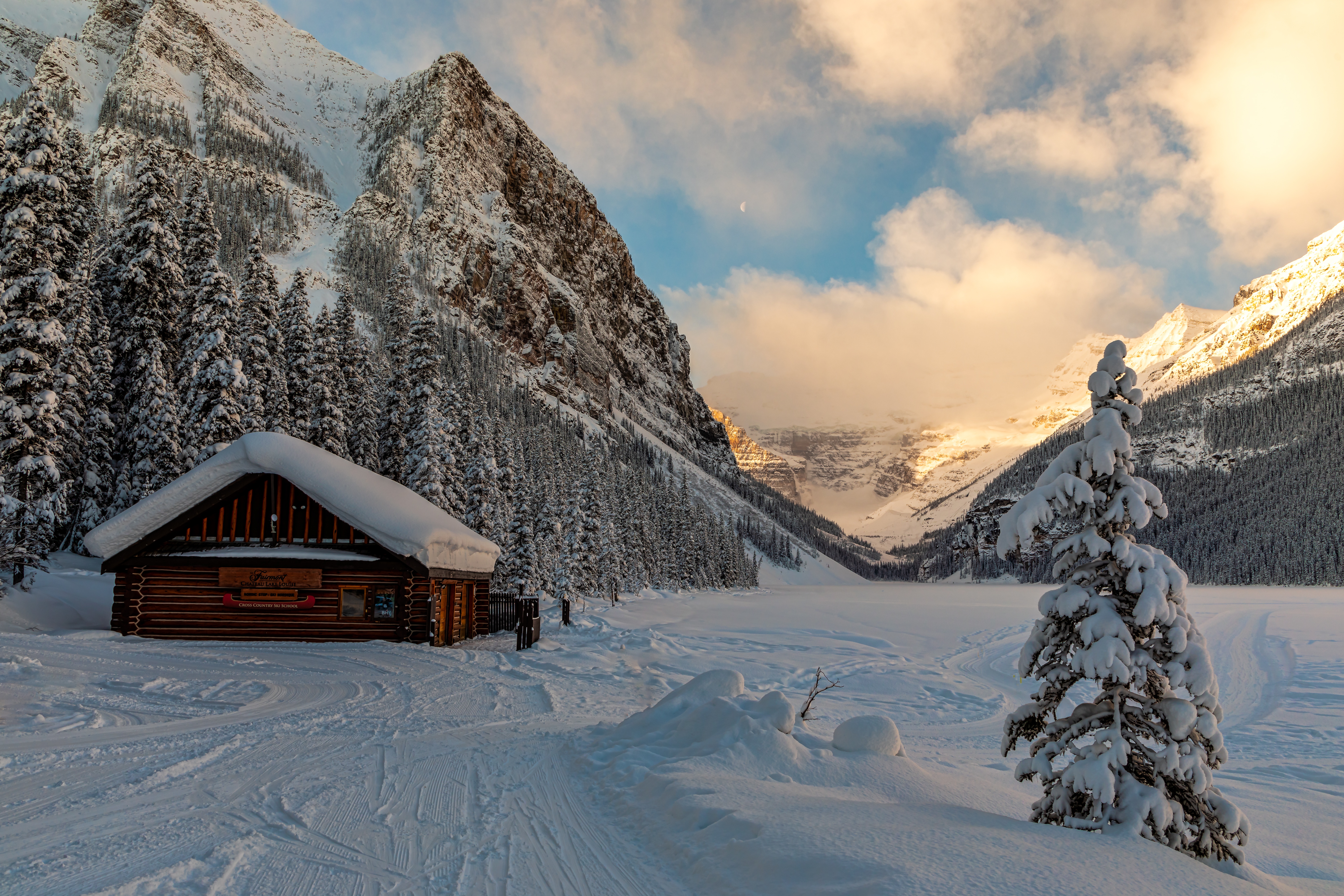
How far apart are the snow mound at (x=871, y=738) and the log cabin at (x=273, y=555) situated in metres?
15.2

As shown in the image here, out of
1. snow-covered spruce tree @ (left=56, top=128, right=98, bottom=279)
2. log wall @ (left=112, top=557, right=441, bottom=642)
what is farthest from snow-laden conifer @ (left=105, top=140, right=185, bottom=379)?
log wall @ (left=112, top=557, right=441, bottom=642)

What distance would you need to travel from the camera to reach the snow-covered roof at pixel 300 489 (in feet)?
67.2

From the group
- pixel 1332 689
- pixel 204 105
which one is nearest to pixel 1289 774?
pixel 1332 689

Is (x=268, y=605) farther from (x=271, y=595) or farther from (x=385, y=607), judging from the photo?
(x=385, y=607)

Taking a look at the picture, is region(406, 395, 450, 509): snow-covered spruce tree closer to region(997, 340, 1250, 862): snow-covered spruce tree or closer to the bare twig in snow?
the bare twig in snow

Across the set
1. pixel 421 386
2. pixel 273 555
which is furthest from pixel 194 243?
pixel 273 555

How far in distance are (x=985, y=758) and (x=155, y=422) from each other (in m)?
33.1

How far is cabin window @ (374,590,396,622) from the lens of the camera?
71.9 feet

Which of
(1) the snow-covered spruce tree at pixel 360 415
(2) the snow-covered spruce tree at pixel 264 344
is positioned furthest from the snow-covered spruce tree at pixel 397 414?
(2) the snow-covered spruce tree at pixel 264 344

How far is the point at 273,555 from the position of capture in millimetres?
21219

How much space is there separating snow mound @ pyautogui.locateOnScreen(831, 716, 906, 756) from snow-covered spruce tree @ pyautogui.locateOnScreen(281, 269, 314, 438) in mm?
34124

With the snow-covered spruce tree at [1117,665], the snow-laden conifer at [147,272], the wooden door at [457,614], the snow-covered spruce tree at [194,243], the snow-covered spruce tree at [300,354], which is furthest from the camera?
the snow-covered spruce tree at [300,354]

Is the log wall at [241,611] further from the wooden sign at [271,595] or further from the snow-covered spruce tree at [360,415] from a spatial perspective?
the snow-covered spruce tree at [360,415]

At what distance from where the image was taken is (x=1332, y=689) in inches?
631
